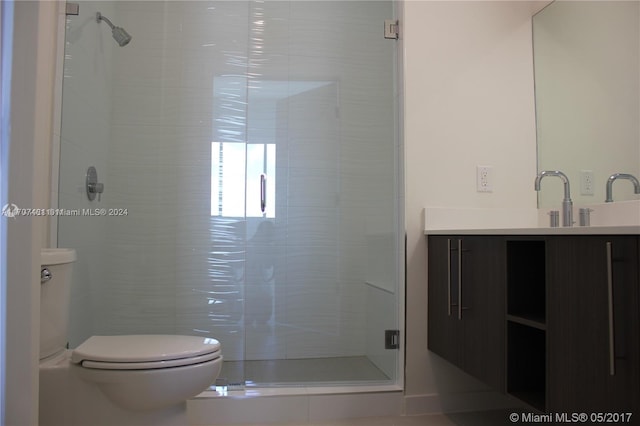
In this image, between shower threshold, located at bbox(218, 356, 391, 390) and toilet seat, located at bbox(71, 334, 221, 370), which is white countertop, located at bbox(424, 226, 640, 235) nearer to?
shower threshold, located at bbox(218, 356, 391, 390)

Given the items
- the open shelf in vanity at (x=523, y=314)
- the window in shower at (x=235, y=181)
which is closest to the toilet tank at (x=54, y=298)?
the window in shower at (x=235, y=181)

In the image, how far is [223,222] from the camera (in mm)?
2420

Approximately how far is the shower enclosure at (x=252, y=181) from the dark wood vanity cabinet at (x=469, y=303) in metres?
0.25

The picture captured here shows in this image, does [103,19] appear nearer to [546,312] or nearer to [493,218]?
[493,218]

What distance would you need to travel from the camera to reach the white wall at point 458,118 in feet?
7.08

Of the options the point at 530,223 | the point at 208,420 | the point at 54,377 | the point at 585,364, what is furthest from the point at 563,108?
the point at 54,377

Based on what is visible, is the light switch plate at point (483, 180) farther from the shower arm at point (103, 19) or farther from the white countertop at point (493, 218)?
the shower arm at point (103, 19)

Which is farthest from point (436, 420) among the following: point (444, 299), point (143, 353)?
point (143, 353)

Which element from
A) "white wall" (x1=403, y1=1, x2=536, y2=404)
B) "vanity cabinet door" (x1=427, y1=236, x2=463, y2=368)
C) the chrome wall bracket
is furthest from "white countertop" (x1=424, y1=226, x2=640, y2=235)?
the chrome wall bracket

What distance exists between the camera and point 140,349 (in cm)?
148

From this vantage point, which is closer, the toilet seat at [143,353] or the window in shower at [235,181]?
the toilet seat at [143,353]

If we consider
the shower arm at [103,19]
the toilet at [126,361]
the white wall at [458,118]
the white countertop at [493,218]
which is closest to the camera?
the toilet at [126,361]

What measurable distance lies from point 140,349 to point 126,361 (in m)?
0.08

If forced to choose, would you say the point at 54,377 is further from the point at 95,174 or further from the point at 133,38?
the point at 133,38
